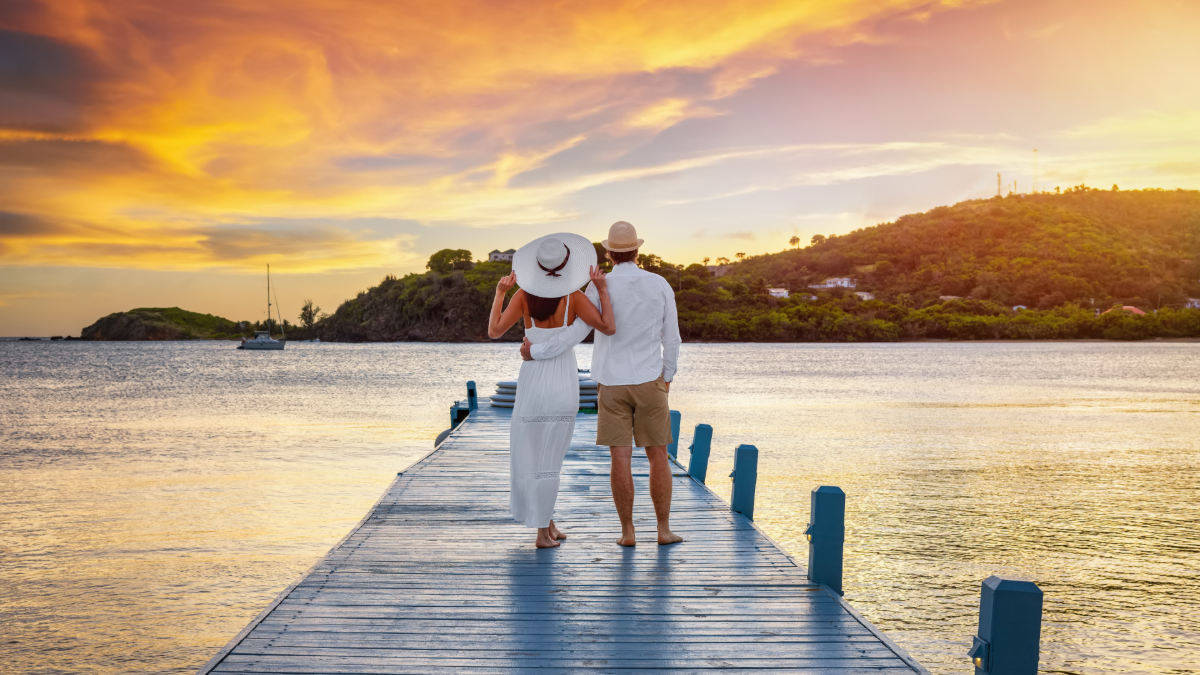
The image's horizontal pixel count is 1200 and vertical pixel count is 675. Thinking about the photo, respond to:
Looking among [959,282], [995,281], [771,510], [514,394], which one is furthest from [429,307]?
[771,510]

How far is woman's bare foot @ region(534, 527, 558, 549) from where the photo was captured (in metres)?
5.25

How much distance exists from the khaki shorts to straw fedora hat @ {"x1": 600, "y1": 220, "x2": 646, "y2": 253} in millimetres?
849

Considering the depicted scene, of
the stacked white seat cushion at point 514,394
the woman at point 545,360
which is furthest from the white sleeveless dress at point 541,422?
the stacked white seat cushion at point 514,394

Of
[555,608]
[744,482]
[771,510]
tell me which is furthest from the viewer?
[771,510]

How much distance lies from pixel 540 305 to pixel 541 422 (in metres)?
0.74

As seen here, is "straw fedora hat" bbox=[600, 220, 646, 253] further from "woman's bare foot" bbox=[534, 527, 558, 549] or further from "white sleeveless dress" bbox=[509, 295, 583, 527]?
"woman's bare foot" bbox=[534, 527, 558, 549]

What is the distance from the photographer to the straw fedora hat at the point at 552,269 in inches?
190

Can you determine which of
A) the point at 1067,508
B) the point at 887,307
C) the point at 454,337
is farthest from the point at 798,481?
the point at 454,337

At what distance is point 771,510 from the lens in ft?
40.8

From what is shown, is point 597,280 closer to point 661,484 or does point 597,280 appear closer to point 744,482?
point 661,484

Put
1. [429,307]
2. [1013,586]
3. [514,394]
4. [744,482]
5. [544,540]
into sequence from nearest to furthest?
[1013,586], [544,540], [744,482], [514,394], [429,307]

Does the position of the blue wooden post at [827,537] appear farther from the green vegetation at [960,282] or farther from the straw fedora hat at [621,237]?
the green vegetation at [960,282]

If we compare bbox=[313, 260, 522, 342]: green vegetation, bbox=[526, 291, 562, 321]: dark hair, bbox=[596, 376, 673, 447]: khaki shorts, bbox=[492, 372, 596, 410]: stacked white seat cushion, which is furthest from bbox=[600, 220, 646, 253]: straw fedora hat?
bbox=[313, 260, 522, 342]: green vegetation

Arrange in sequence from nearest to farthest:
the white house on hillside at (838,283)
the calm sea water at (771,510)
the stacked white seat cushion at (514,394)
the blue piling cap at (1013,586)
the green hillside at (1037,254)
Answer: the blue piling cap at (1013,586) < the calm sea water at (771,510) < the stacked white seat cushion at (514,394) < the green hillside at (1037,254) < the white house on hillside at (838,283)
